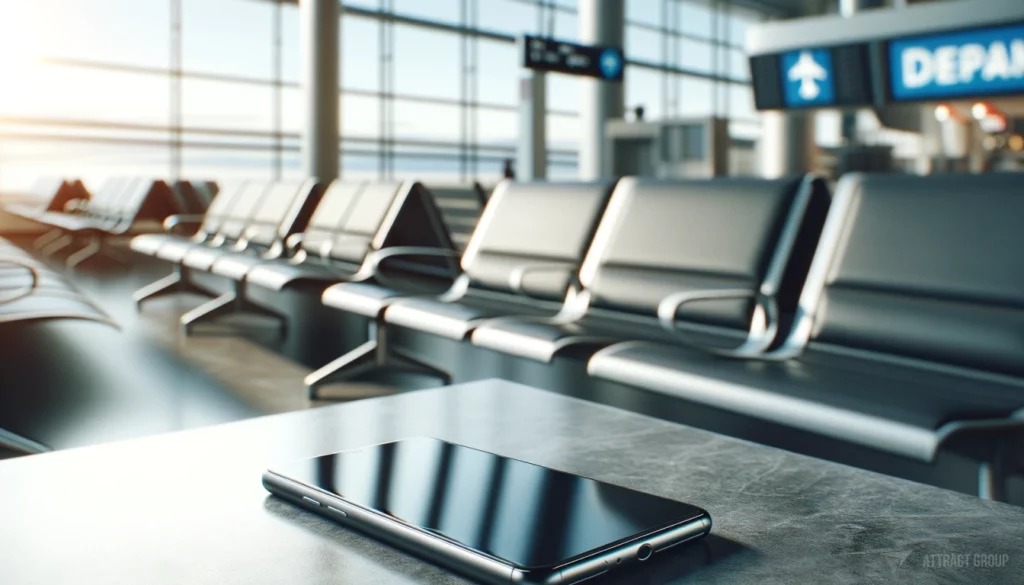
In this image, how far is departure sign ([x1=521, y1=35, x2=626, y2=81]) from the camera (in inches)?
404

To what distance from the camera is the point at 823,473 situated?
3.23 feet

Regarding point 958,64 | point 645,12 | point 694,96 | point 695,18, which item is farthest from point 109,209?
point 695,18

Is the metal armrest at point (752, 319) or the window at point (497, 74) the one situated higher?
the window at point (497, 74)

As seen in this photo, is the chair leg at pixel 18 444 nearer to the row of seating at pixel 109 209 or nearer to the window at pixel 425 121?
the row of seating at pixel 109 209

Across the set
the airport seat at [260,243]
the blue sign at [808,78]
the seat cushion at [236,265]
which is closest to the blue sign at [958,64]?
the blue sign at [808,78]

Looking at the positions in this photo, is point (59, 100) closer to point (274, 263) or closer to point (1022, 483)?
point (274, 263)

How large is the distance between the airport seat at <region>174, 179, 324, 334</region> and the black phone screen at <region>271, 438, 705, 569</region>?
138 inches

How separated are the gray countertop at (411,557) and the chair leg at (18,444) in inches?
58.2

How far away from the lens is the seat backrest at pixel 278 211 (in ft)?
16.8

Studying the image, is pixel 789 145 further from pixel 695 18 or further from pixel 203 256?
pixel 203 256

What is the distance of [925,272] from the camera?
6.37ft

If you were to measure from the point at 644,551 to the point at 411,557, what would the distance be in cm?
19

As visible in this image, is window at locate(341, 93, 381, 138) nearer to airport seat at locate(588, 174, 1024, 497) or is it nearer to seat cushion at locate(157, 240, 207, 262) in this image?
seat cushion at locate(157, 240, 207, 262)

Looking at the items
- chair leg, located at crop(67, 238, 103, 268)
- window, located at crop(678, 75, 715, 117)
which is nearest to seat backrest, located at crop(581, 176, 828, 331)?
chair leg, located at crop(67, 238, 103, 268)
